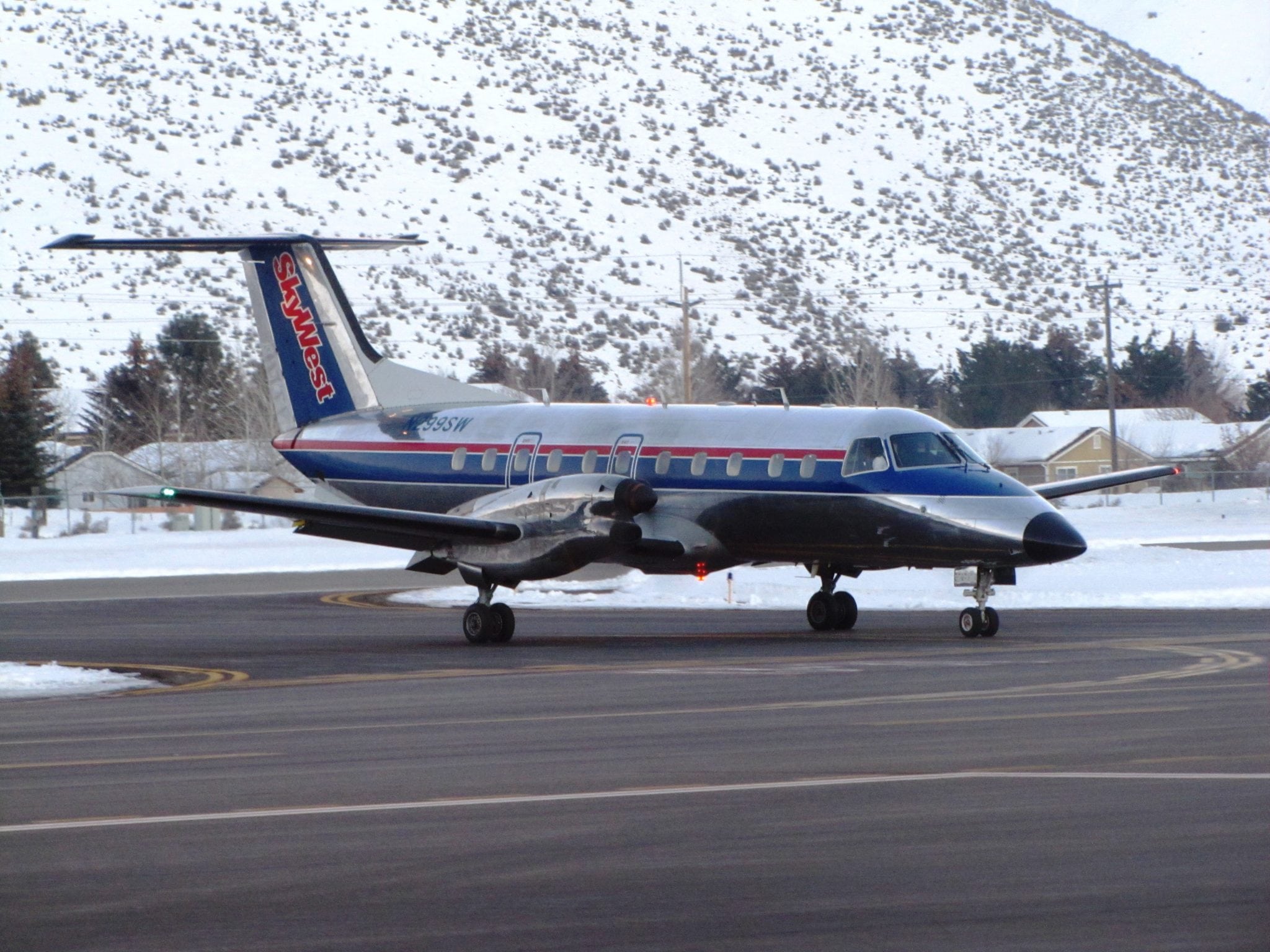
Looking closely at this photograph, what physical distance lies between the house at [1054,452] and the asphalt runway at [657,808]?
5733cm

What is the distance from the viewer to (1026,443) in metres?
77.1

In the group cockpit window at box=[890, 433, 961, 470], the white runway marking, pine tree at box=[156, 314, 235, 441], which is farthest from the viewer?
pine tree at box=[156, 314, 235, 441]

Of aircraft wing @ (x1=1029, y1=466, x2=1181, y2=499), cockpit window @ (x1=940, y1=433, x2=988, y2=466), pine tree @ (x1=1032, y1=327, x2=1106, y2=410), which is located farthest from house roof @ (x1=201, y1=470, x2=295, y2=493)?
pine tree @ (x1=1032, y1=327, x2=1106, y2=410)

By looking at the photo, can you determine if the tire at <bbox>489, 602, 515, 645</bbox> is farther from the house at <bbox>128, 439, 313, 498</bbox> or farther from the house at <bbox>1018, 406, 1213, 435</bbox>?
the house at <bbox>1018, 406, 1213, 435</bbox>

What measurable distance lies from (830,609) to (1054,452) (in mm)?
54300

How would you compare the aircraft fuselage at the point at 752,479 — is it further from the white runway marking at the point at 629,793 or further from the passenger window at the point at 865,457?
the white runway marking at the point at 629,793

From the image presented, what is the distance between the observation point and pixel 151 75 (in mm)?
115812

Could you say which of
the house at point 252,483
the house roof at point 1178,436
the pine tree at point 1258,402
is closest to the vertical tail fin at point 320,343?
the house at point 252,483

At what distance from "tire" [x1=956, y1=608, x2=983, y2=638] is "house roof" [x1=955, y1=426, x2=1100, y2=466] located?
5315 centimetres

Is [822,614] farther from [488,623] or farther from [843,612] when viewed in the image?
[488,623]

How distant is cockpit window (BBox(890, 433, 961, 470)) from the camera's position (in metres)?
22.1

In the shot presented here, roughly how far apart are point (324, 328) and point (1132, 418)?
64806 millimetres

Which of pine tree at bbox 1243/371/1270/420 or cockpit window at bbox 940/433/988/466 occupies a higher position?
pine tree at bbox 1243/371/1270/420

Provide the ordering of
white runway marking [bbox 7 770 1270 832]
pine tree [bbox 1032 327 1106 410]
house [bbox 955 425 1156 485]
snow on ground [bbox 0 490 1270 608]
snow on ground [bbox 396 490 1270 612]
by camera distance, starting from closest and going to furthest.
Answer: white runway marking [bbox 7 770 1270 832] < snow on ground [bbox 396 490 1270 612] < snow on ground [bbox 0 490 1270 608] < house [bbox 955 425 1156 485] < pine tree [bbox 1032 327 1106 410]
